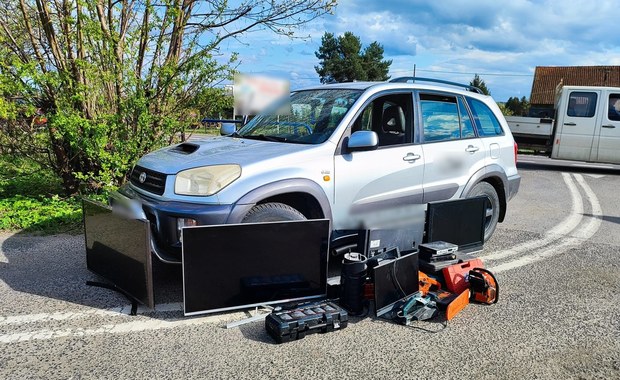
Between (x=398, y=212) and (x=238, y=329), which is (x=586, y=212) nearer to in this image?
(x=398, y=212)

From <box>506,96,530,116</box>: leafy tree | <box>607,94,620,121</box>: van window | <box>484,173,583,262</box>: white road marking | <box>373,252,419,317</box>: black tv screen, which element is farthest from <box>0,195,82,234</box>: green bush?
<box>506,96,530,116</box>: leafy tree

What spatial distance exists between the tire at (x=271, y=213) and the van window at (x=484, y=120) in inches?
114

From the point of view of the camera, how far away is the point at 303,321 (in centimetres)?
314

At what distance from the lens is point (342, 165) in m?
4.06

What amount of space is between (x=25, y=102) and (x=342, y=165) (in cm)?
477

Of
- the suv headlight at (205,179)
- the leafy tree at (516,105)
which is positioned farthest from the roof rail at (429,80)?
the leafy tree at (516,105)

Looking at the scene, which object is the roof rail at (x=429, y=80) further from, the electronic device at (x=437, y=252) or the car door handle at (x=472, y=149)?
the electronic device at (x=437, y=252)

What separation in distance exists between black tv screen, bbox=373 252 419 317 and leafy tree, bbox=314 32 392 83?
162 ft

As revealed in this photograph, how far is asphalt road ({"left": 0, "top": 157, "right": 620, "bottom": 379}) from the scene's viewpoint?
2.78 m

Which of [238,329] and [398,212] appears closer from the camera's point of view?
[238,329]

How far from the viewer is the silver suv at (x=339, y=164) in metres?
3.54

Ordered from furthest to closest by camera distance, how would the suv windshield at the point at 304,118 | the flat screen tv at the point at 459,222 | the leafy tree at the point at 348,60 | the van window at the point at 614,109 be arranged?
the leafy tree at the point at 348,60
the van window at the point at 614,109
the flat screen tv at the point at 459,222
the suv windshield at the point at 304,118

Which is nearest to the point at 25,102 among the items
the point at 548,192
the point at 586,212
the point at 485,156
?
the point at 485,156

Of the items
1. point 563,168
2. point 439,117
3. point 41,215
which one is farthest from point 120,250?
point 563,168
